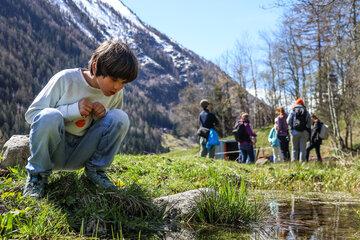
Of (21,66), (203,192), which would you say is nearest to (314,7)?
(203,192)

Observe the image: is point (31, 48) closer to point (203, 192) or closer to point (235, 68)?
point (235, 68)

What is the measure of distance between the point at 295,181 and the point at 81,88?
447 centimetres

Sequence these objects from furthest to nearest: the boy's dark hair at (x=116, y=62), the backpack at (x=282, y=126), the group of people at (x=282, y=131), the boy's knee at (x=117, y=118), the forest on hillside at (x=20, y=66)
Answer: the forest on hillside at (x=20, y=66)
the backpack at (x=282, y=126)
the group of people at (x=282, y=131)
the boy's knee at (x=117, y=118)
the boy's dark hair at (x=116, y=62)

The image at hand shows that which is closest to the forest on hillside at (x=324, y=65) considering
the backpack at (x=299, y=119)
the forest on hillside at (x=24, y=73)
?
the backpack at (x=299, y=119)

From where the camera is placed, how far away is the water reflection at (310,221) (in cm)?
296

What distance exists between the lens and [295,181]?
704 centimetres

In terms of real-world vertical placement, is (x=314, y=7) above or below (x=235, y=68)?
below

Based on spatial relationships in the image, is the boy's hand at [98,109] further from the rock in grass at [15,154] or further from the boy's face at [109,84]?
the rock in grass at [15,154]

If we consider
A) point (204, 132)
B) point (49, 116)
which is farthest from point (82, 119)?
point (204, 132)

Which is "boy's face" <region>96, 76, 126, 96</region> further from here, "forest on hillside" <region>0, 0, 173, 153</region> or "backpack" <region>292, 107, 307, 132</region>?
"forest on hillside" <region>0, 0, 173, 153</region>

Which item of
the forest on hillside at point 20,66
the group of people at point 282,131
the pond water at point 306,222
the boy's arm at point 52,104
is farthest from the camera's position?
the forest on hillside at point 20,66

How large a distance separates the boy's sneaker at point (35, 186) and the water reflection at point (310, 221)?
1.49 meters

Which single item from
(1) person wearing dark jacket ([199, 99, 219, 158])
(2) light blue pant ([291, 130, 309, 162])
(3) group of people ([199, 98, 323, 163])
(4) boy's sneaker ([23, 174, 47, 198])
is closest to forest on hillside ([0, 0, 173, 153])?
(3) group of people ([199, 98, 323, 163])

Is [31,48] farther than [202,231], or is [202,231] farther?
[31,48]
